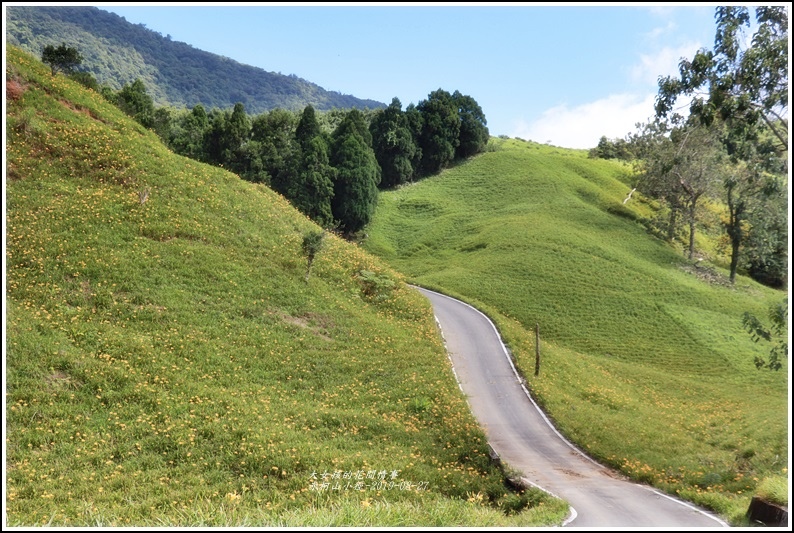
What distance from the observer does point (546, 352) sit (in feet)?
97.5

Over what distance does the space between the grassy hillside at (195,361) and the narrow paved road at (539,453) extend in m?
1.44

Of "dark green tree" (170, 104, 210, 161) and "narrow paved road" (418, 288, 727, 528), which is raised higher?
"dark green tree" (170, 104, 210, 161)

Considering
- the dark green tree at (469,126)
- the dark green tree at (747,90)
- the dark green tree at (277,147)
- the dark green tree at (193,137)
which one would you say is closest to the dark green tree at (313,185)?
the dark green tree at (277,147)

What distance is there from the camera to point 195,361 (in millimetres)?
18406

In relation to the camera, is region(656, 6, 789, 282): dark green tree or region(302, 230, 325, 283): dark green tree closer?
region(656, 6, 789, 282): dark green tree

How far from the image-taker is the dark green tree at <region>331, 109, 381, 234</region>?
5538 cm

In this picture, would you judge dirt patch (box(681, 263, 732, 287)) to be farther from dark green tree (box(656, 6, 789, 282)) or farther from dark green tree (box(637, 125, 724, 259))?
dark green tree (box(656, 6, 789, 282))

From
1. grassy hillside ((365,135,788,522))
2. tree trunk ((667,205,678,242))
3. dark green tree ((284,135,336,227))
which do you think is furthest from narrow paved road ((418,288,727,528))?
tree trunk ((667,205,678,242))

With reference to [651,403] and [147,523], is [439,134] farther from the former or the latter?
[147,523]

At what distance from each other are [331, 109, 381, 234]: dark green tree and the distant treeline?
103 mm

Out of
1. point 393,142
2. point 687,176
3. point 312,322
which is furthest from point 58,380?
point 393,142

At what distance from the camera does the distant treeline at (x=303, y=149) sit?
50656 millimetres

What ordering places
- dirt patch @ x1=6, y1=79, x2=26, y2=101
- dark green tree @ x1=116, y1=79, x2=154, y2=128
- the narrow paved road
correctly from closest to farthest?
the narrow paved road, dirt patch @ x1=6, y1=79, x2=26, y2=101, dark green tree @ x1=116, y1=79, x2=154, y2=128

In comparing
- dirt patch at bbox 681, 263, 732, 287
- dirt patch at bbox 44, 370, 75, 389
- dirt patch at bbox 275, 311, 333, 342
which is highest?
dirt patch at bbox 681, 263, 732, 287
